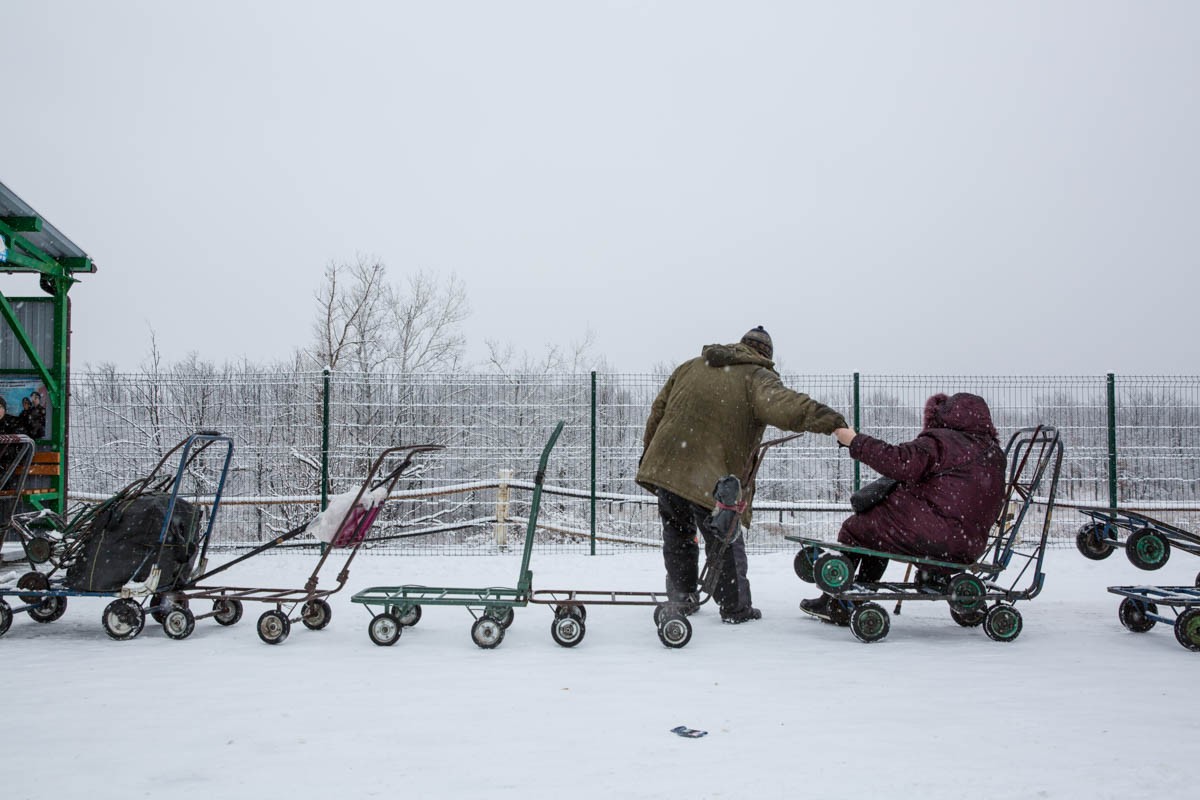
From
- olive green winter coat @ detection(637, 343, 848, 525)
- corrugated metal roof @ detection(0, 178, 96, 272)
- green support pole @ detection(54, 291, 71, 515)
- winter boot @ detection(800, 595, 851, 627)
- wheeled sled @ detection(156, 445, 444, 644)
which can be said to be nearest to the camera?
wheeled sled @ detection(156, 445, 444, 644)

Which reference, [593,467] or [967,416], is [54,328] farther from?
[967,416]

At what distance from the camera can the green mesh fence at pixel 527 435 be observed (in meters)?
10.1

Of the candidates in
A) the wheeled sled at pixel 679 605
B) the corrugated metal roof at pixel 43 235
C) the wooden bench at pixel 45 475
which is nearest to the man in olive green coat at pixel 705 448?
the wheeled sled at pixel 679 605

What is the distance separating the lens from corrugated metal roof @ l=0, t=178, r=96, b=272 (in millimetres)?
7848

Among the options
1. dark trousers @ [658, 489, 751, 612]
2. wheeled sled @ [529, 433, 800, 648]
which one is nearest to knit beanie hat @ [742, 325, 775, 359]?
wheeled sled @ [529, 433, 800, 648]

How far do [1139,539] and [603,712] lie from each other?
12.5ft

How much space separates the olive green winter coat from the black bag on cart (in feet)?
10.1

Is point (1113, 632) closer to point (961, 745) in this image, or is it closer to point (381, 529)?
point (961, 745)

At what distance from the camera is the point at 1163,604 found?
5.24 metres

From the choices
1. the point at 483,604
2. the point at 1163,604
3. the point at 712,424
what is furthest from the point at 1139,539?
the point at 483,604

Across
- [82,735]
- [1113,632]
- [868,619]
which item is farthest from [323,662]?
[1113,632]

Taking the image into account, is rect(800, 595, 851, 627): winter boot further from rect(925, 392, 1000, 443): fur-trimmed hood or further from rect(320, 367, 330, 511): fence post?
rect(320, 367, 330, 511): fence post

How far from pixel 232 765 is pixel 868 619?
3.61 meters

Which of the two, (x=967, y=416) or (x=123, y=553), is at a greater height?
(x=967, y=416)
